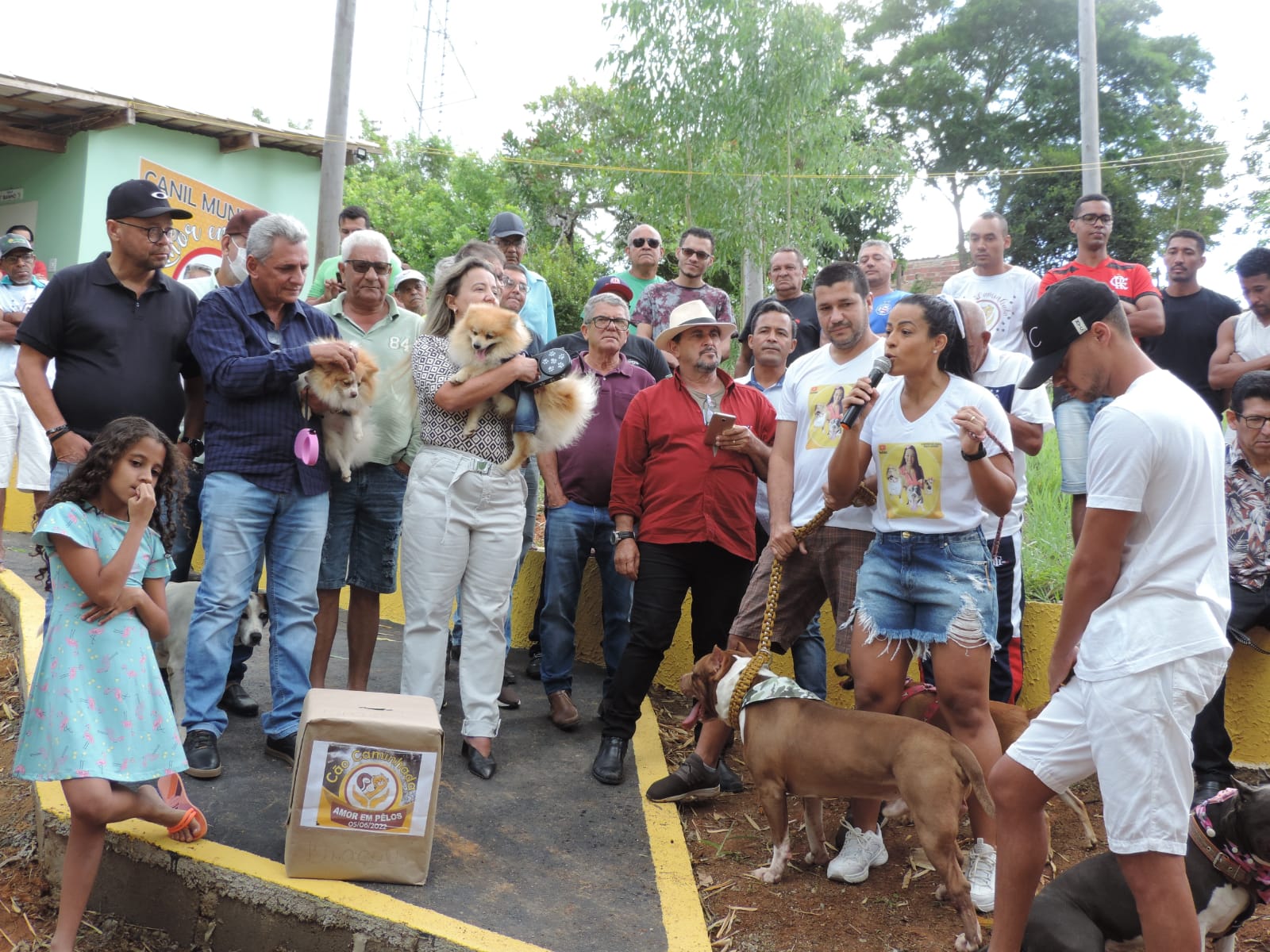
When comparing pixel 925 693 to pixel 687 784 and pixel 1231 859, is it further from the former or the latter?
pixel 1231 859

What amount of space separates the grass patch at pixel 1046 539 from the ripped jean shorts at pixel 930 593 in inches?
75.7

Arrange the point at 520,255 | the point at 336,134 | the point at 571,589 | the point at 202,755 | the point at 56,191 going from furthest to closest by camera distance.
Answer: the point at 56,191 → the point at 336,134 → the point at 520,255 → the point at 571,589 → the point at 202,755

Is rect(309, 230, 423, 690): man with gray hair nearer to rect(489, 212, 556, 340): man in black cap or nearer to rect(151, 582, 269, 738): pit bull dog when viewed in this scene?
rect(151, 582, 269, 738): pit bull dog

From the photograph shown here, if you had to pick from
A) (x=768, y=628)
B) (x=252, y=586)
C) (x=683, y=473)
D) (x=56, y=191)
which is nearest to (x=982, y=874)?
(x=768, y=628)

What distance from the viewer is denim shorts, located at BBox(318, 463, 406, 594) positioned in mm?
5301

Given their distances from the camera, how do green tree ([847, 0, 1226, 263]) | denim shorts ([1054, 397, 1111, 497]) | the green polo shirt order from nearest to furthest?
the green polo shirt
denim shorts ([1054, 397, 1111, 497])
green tree ([847, 0, 1226, 263])

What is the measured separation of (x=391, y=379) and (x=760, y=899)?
3.05m

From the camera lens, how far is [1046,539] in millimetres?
6598

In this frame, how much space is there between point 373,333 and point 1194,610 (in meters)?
4.08

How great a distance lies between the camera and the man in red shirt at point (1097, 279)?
6.29m

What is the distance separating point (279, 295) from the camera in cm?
478

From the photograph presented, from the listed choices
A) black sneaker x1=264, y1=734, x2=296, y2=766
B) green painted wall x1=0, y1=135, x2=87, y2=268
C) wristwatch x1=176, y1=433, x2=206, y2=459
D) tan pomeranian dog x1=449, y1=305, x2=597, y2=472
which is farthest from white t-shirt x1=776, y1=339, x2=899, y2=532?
green painted wall x1=0, y1=135, x2=87, y2=268

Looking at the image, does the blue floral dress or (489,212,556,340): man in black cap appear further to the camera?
(489,212,556,340): man in black cap

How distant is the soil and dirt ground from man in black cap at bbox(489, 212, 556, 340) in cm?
357
